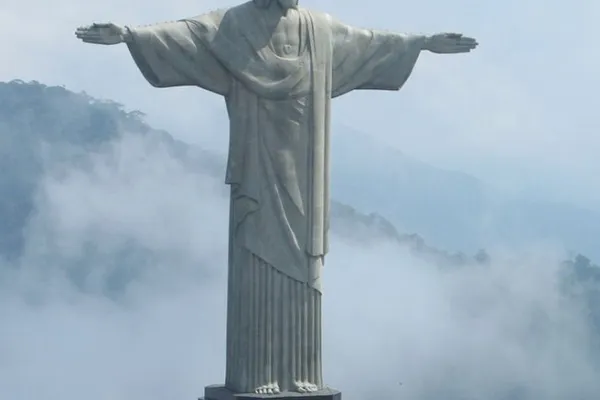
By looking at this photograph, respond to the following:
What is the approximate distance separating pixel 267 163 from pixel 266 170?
60mm

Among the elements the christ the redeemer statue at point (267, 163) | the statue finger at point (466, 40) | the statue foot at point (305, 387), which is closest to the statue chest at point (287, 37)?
the christ the redeemer statue at point (267, 163)

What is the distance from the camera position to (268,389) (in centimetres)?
1059

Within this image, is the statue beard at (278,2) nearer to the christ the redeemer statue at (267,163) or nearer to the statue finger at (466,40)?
the christ the redeemer statue at (267,163)

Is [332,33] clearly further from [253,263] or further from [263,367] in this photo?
[263,367]

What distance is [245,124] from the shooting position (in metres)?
10.8

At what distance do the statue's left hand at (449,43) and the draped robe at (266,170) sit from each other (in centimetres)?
105

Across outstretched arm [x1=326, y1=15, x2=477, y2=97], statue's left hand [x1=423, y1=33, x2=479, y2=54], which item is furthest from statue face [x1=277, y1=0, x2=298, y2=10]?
statue's left hand [x1=423, y1=33, x2=479, y2=54]

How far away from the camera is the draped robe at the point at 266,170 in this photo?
1072 centimetres

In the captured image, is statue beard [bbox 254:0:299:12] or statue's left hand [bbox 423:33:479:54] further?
statue's left hand [bbox 423:33:479:54]

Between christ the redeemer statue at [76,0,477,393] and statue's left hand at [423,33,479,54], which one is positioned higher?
statue's left hand at [423,33,479,54]

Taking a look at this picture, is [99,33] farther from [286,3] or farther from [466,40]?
[466,40]

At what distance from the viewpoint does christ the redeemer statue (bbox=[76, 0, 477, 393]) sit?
10.7 metres

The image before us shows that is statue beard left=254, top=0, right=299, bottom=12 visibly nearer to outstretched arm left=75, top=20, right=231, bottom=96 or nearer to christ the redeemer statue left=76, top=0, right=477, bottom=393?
christ the redeemer statue left=76, top=0, right=477, bottom=393

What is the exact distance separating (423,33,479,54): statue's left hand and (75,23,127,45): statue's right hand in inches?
109
